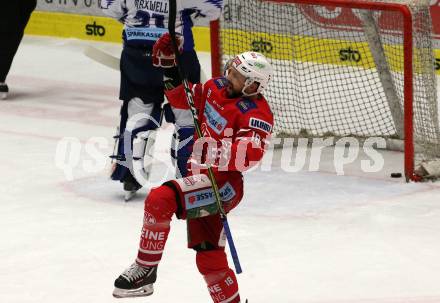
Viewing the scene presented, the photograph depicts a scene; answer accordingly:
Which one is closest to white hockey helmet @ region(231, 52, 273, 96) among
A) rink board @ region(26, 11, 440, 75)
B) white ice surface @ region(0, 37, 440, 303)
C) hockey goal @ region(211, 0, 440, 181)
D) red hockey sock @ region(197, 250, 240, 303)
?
red hockey sock @ region(197, 250, 240, 303)

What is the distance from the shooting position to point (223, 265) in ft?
16.5

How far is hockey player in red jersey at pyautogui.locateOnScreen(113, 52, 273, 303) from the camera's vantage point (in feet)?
15.8

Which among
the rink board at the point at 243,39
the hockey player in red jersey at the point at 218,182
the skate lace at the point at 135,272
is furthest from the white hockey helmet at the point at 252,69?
the rink board at the point at 243,39

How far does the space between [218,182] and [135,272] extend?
1.61 feet

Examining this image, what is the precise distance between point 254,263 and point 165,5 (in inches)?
68.6

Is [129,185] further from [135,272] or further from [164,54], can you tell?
[135,272]

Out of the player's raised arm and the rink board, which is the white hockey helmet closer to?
the player's raised arm

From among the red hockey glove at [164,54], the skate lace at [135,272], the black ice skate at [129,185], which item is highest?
the red hockey glove at [164,54]

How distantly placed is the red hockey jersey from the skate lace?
46 cm

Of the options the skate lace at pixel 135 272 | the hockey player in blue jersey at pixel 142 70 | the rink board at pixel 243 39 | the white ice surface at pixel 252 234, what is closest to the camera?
the skate lace at pixel 135 272

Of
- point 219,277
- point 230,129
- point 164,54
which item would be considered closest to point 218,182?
point 230,129

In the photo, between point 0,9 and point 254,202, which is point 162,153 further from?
point 0,9

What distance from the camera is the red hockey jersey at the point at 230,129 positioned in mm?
4789

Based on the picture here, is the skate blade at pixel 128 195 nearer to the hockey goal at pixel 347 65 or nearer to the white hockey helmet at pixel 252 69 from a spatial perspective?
the hockey goal at pixel 347 65
